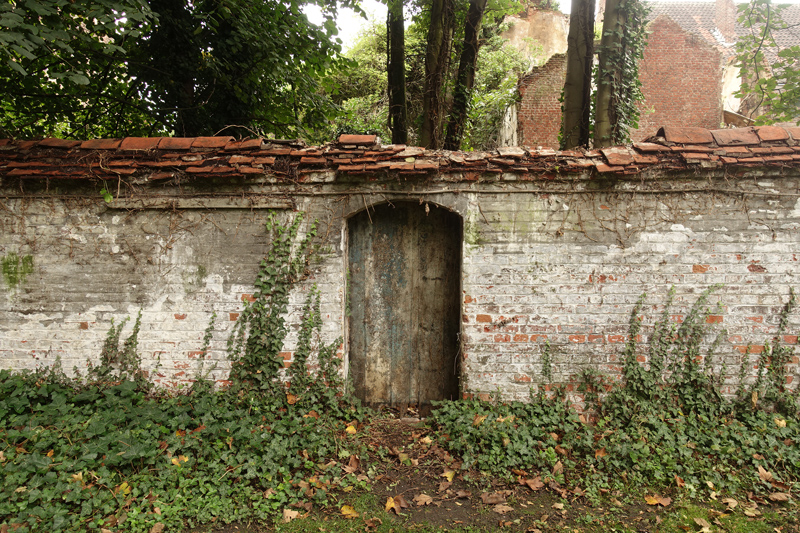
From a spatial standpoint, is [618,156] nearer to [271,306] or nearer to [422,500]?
[422,500]

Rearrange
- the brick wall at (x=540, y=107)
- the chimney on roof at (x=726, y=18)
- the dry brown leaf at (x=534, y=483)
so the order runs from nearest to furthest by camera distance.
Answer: the dry brown leaf at (x=534, y=483) < the brick wall at (x=540, y=107) < the chimney on roof at (x=726, y=18)

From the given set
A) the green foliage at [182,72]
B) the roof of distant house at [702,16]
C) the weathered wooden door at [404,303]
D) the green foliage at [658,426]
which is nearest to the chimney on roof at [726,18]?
the roof of distant house at [702,16]

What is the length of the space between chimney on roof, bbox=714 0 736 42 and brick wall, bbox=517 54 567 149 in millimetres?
16590

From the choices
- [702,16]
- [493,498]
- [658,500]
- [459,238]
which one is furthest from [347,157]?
[702,16]

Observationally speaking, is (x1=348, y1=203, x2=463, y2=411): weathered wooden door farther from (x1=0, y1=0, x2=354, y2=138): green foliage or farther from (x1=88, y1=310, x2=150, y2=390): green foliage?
(x1=0, y1=0, x2=354, y2=138): green foliage

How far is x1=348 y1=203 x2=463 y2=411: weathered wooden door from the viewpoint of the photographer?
4.50 meters

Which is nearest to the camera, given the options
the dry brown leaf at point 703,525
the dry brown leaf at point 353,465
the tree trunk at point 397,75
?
the dry brown leaf at point 703,525

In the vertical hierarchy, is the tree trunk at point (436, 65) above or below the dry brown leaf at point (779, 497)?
above

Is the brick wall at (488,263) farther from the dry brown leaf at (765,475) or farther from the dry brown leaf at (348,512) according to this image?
the dry brown leaf at (348,512)

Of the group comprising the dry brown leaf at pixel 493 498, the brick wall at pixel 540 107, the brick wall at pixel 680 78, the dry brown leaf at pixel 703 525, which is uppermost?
the brick wall at pixel 680 78

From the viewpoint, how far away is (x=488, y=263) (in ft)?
13.6

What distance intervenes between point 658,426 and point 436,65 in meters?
5.91

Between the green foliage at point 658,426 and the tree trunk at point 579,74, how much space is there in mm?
2876

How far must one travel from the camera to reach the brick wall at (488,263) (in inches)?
158
